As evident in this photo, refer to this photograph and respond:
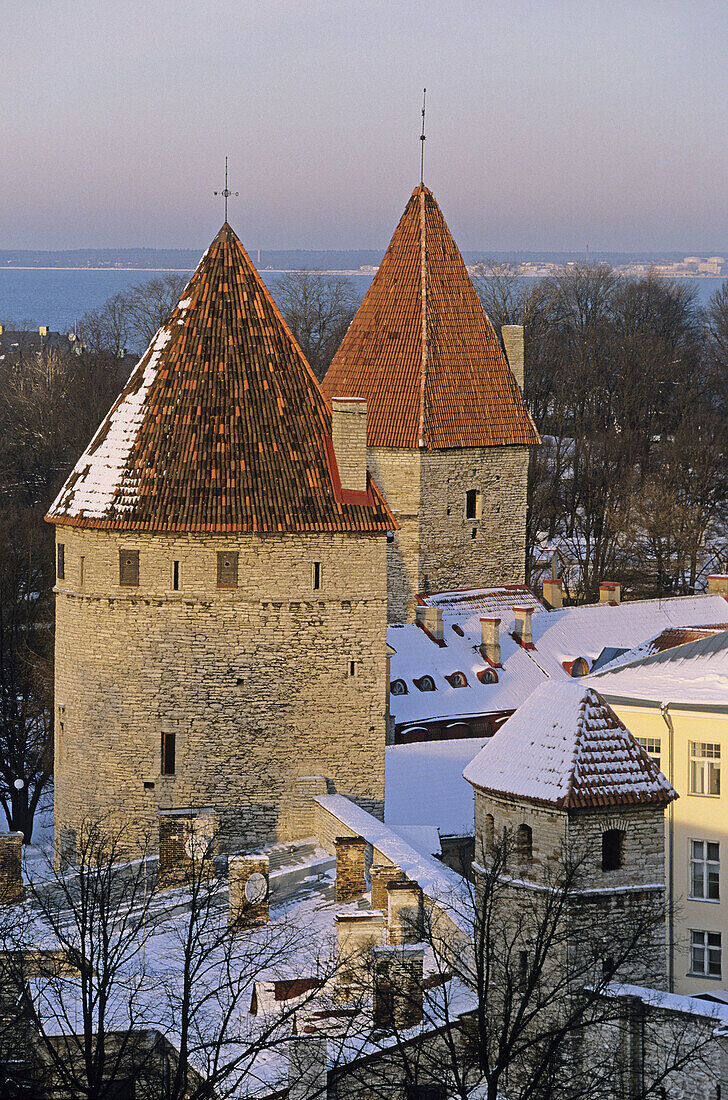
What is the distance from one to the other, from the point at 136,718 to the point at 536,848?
32.9 feet

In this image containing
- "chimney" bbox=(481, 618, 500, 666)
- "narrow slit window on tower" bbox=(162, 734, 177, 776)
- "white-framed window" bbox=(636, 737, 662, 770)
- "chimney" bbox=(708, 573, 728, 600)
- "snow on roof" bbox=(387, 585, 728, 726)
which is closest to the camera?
"narrow slit window on tower" bbox=(162, 734, 177, 776)

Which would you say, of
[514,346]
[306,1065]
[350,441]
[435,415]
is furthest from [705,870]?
[514,346]

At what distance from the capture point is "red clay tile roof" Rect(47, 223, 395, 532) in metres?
31.8

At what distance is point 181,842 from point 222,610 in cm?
390

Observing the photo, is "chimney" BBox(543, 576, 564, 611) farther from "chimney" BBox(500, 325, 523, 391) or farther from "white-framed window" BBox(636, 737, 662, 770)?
"white-framed window" BBox(636, 737, 662, 770)

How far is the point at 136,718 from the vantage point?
104ft

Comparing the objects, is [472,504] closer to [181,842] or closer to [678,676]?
[678,676]

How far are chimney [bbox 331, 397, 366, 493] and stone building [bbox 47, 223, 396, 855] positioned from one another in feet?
0.10

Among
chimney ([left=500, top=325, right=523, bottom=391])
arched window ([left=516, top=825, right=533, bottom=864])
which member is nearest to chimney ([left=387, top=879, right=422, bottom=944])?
arched window ([left=516, top=825, right=533, bottom=864])

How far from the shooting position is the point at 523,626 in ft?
158

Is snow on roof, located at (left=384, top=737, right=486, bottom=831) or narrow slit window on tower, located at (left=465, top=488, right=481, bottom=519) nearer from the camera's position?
snow on roof, located at (left=384, top=737, right=486, bottom=831)

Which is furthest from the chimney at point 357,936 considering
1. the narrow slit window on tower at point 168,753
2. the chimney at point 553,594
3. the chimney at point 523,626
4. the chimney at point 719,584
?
the chimney at point 719,584

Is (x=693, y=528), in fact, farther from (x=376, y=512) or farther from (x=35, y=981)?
(x=35, y=981)

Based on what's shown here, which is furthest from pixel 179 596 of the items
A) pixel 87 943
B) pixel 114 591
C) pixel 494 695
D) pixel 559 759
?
pixel 494 695
